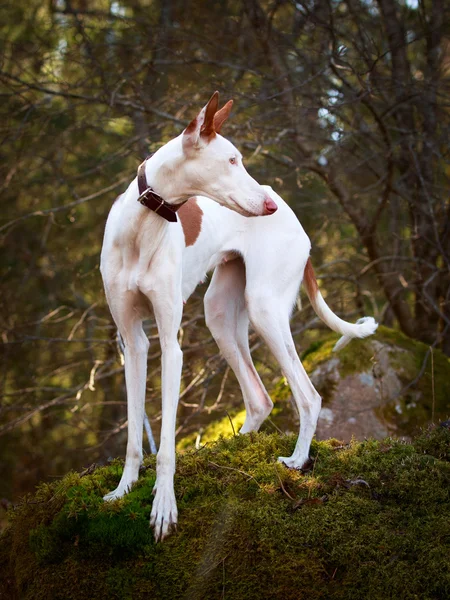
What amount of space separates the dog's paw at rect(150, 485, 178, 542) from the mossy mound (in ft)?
0.14

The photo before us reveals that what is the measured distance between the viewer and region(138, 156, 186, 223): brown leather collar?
374 centimetres

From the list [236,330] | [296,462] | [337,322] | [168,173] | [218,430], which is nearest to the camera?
[168,173]

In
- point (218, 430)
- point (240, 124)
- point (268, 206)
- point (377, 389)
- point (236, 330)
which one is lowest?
point (218, 430)

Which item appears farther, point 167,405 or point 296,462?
point 296,462

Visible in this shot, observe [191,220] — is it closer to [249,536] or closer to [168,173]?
[168,173]

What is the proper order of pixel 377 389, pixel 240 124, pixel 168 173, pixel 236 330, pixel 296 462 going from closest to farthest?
pixel 168 173 → pixel 296 462 → pixel 236 330 → pixel 377 389 → pixel 240 124

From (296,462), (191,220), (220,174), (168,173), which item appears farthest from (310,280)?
(168,173)

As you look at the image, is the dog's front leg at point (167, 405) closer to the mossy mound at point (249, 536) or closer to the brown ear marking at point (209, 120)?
the mossy mound at point (249, 536)

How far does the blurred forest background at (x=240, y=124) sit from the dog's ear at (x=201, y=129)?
9.16 ft

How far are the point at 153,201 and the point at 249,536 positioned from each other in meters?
1.75

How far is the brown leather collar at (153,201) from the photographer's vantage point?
374cm

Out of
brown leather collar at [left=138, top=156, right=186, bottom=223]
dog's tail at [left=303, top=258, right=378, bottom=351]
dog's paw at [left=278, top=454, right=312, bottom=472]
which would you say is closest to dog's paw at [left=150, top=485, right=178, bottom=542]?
dog's paw at [left=278, top=454, right=312, bottom=472]

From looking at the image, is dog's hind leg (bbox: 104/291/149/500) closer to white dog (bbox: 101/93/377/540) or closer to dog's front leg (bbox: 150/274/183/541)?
white dog (bbox: 101/93/377/540)

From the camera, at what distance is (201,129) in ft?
12.0
